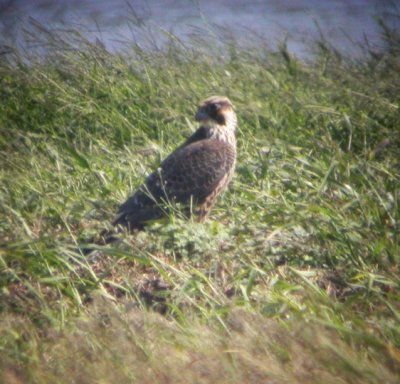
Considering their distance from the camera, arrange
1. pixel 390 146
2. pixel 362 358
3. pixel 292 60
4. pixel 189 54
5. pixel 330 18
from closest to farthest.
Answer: pixel 362 358 < pixel 390 146 < pixel 292 60 < pixel 189 54 < pixel 330 18

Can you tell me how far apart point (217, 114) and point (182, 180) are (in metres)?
0.76

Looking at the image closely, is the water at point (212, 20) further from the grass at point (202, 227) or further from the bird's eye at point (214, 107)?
the bird's eye at point (214, 107)

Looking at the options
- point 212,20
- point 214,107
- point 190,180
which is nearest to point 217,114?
point 214,107

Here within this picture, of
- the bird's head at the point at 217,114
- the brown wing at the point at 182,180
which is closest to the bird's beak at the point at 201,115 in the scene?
the bird's head at the point at 217,114

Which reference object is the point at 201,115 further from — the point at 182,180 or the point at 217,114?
the point at 182,180

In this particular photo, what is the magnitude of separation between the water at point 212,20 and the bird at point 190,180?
197 centimetres

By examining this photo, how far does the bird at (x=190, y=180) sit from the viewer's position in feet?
18.2

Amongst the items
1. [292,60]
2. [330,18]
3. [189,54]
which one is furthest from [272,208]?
[330,18]

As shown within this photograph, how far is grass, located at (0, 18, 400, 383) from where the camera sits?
11.1ft

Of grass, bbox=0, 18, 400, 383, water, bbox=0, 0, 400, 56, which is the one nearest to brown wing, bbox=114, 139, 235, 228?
grass, bbox=0, 18, 400, 383

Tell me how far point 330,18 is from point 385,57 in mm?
2587

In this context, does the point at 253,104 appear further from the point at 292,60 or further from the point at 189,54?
the point at 189,54

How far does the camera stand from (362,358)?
330 cm

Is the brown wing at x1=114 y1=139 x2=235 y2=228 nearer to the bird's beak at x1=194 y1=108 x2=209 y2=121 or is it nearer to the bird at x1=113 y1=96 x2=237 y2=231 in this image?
the bird at x1=113 y1=96 x2=237 y2=231
